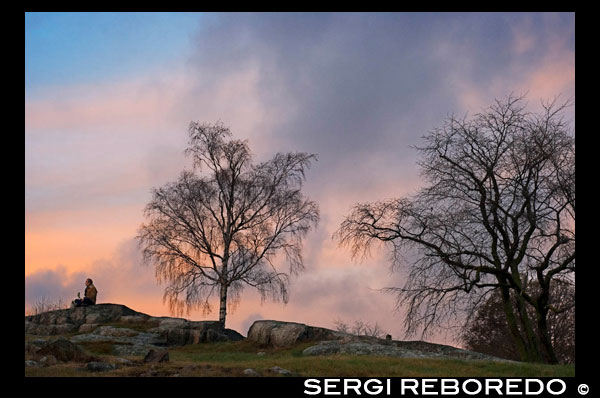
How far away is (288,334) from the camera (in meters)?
28.2

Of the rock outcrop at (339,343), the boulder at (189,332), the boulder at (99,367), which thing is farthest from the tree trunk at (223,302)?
the boulder at (99,367)

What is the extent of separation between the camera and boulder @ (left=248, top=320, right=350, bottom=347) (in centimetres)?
2806

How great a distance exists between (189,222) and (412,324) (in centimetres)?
1650

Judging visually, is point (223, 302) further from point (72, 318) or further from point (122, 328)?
point (72, 318)

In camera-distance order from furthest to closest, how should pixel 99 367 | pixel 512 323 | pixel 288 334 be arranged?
pixel 288 334 → pixel 512 323 → pixel 99 367

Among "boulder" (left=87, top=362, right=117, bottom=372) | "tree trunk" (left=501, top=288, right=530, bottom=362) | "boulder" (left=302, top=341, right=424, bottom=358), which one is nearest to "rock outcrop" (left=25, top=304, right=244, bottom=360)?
"boulder" (left=302, top=341, right=424, bottom=358)

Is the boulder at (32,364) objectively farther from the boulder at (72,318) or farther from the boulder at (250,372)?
the boulder at (72,318)

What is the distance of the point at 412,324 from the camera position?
2348cm

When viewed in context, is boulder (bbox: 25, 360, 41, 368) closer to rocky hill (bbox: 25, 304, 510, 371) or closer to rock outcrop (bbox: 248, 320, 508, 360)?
rocky hill (bbox: 25, 304, 510, 371)

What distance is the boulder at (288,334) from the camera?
28.1 metres

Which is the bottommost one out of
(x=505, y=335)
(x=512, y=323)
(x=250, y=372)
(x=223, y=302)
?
(x=505, y=335)

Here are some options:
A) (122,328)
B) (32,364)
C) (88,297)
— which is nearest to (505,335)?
(122,328)

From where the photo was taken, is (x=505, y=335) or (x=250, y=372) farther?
(x=505, y=335)
